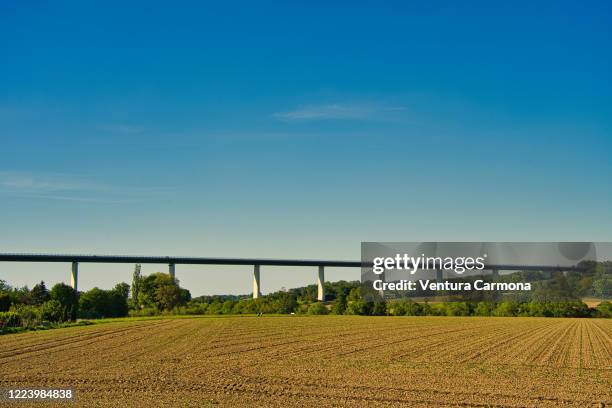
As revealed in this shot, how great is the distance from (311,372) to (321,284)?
445ft

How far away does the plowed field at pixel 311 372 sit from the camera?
24031mm

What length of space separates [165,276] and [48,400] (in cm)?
11987

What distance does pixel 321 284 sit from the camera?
544ft

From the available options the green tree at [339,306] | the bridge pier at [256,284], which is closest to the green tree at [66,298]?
the green tree at [339,306]

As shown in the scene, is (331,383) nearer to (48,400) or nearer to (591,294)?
(48,400)

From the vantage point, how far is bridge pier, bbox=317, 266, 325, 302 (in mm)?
162625

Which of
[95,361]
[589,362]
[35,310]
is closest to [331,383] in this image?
[95,361]

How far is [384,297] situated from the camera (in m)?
132

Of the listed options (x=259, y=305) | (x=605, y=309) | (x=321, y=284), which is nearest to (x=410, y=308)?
(x=259, y=305)

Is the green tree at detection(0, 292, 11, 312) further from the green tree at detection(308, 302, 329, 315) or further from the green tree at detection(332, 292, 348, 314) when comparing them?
the green tree at detection(332, 292, 348, 314)

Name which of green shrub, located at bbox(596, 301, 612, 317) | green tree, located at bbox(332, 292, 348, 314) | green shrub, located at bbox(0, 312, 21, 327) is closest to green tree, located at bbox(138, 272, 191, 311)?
green tree, located at bbox(332, 292, 348, 314)

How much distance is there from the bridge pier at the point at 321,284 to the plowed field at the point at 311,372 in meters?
112

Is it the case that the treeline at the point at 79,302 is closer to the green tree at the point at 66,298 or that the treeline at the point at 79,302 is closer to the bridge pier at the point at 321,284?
the green tree at the point at 66,298

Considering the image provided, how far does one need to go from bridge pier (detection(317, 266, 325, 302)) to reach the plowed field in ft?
369
